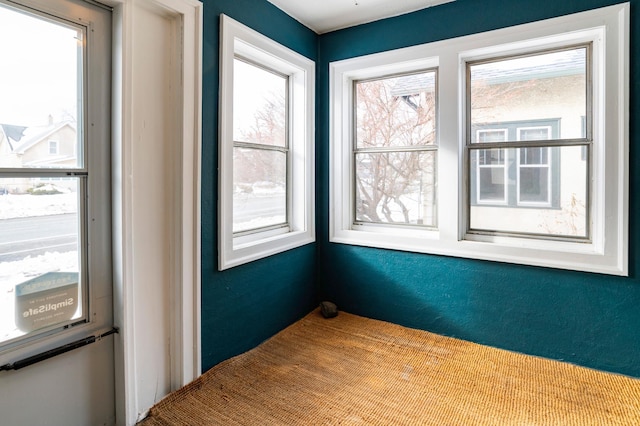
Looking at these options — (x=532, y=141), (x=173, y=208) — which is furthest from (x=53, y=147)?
(x=532, y=141)

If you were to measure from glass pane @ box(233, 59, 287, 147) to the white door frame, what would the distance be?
1.47ft

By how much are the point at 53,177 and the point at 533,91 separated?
260cm

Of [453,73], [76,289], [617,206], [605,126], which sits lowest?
[76,289]

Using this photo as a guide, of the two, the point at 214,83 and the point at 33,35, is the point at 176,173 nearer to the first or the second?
the point at 214,83

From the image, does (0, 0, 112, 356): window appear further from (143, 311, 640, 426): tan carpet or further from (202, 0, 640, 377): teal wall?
(143, 311, 640, 426): tan carpet

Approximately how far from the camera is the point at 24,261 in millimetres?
1413

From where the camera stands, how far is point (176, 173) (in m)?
1.85

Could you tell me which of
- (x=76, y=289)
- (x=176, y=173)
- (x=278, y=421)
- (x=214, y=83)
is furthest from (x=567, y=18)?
(x=76, y=289)

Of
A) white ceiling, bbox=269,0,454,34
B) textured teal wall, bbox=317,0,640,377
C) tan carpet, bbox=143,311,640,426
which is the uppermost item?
white ceiling, bbox=269,0,454,34

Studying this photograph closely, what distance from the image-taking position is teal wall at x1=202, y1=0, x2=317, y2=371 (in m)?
2.00

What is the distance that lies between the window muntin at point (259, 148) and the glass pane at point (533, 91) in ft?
4.41

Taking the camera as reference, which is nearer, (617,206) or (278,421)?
(278,421)

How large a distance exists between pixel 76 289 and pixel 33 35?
101 cm

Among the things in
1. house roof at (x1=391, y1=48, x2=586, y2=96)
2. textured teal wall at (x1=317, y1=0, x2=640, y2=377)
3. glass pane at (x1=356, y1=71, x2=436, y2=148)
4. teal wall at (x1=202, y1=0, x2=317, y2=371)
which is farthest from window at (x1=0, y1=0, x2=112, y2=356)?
house roof at (x1=391, y1=48, x2=586, y2=96)
